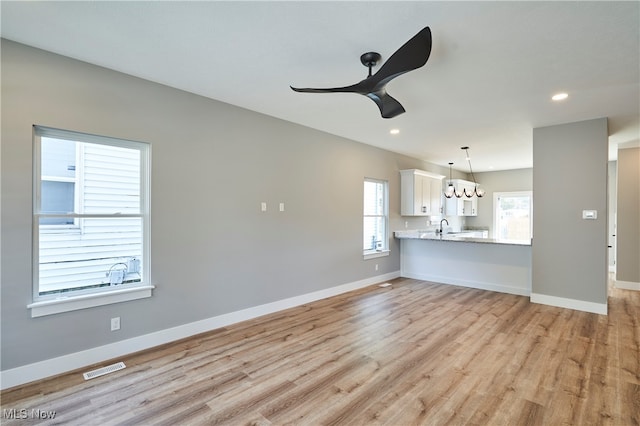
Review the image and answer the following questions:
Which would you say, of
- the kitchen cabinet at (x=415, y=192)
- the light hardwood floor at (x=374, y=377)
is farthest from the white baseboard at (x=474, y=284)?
the kitchen cabinet at (x=415, y=192)

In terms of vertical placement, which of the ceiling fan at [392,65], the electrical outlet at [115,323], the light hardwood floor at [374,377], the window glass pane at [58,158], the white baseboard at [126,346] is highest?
the ceiling fan at [392,65]

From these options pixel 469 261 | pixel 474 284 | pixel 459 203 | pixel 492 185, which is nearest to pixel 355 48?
pixel 469 261

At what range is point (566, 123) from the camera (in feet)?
14.3

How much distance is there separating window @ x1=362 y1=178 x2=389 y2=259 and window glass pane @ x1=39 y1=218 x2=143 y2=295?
3834 millimetres

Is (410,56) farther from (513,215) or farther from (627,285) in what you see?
(513,215)

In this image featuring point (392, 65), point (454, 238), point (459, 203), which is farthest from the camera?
point (459, 203)

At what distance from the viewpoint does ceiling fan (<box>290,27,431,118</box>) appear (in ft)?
6.27

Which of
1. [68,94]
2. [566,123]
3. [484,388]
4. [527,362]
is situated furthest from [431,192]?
[68,94]

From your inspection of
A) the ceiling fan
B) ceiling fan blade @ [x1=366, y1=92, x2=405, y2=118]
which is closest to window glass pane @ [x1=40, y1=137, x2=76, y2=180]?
the ceiling fan

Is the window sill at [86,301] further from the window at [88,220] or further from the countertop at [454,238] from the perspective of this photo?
the countertop at [454,238]

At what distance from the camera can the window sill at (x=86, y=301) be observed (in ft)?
8.18

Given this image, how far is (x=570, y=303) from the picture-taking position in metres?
4.37

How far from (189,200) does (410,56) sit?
2602mm

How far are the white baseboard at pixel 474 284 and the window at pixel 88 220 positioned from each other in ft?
16.5
